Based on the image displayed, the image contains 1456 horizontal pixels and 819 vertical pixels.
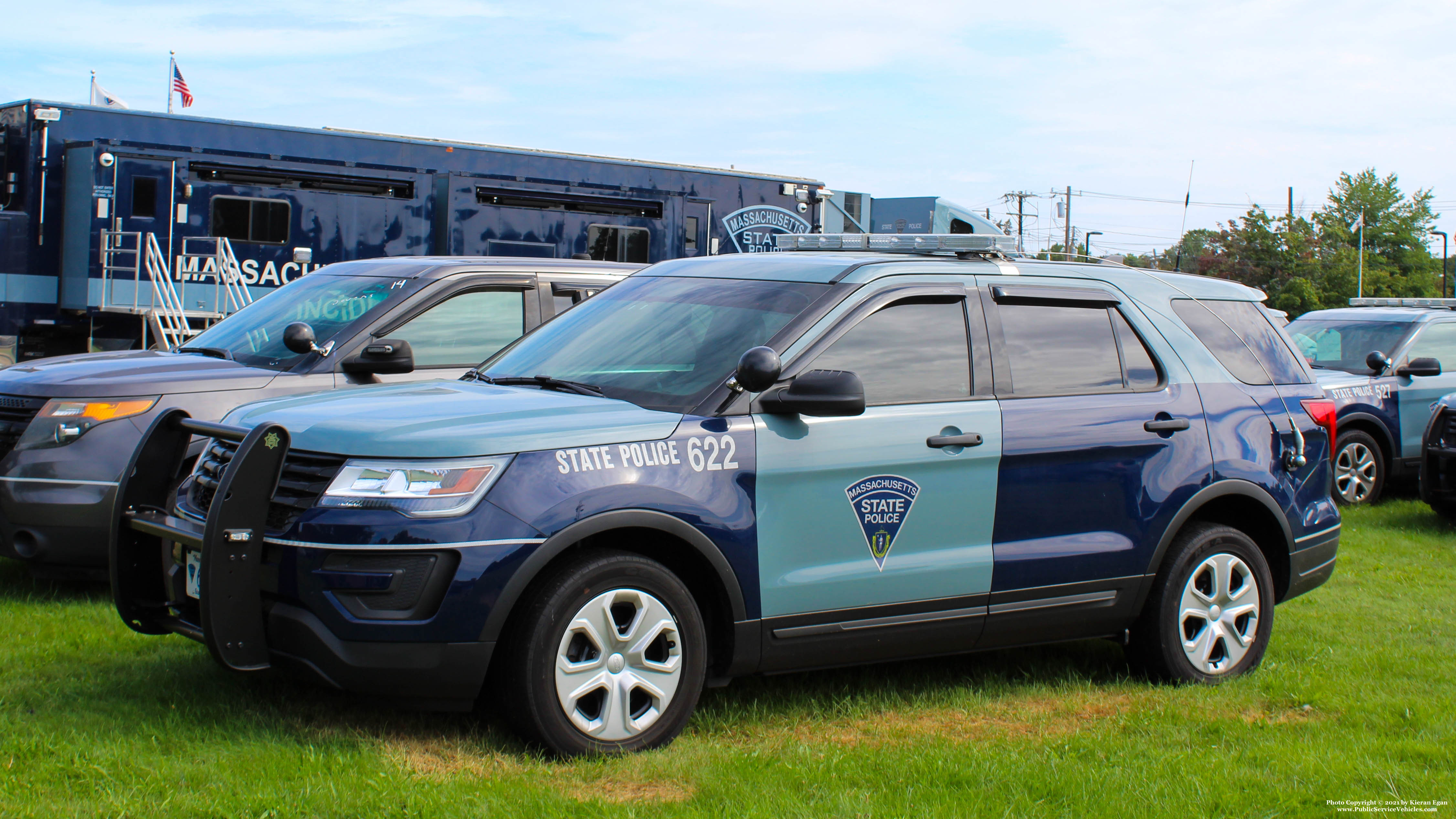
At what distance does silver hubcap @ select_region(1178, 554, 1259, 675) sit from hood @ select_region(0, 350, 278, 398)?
14.6ft

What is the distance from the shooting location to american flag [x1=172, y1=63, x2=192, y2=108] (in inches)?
802

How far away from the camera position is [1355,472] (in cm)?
1138

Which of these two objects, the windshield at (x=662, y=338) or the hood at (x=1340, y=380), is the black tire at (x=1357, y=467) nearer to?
the hood at (x=1340, y=380)

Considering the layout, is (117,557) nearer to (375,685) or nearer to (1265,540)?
(375,685)

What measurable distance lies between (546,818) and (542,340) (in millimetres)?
2320

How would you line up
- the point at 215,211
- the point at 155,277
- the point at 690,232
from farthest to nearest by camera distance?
the point at 690,232 < the point at 215,211 < the point at 155,277

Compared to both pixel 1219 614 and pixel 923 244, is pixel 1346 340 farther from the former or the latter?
pixel 923 244

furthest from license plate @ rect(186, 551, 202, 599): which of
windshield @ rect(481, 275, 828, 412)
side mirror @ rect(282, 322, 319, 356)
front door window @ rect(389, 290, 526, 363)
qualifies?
front door window @ rect(389, 290, 526, 363)

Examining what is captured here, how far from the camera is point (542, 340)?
5.51 meters

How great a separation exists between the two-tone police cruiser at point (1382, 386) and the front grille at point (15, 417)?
9.55 m

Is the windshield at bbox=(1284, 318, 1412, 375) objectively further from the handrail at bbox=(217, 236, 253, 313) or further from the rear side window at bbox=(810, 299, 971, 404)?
the handrail at bbox=(217, 236, 253, 313)

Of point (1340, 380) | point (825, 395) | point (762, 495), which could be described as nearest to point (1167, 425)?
point (825, 395)

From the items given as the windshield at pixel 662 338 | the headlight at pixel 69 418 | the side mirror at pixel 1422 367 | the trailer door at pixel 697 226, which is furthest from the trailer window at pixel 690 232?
the windshield at pixel 662 338

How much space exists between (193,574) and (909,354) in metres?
2.64
